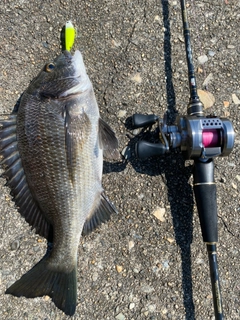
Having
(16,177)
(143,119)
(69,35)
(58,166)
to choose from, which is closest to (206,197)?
(143,119)

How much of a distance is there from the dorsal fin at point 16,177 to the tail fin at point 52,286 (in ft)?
0.76

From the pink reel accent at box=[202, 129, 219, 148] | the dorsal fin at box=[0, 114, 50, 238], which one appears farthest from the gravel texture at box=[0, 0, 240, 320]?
the pink reel accent at box=[202, 129, 219, 148]

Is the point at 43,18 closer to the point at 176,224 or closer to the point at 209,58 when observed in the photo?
the point at 209,58

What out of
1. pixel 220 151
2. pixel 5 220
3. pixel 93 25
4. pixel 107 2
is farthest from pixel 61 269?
pixel 107 2

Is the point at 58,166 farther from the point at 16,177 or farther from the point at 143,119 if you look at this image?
the point at 143,119

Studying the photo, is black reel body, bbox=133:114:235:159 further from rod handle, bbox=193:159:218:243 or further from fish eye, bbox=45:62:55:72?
fish eye, bbox=45:62:55:72

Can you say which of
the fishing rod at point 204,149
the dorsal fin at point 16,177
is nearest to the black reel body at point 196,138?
the fishing rod at point 204,149

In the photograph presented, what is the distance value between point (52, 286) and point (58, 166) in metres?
0.70

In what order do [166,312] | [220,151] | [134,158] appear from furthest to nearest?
[134,158], [166,312], [220,151]

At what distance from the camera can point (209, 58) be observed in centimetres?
242

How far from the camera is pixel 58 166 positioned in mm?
1881

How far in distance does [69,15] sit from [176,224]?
1.68m

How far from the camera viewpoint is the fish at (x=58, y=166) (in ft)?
6.21

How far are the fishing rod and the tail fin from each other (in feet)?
2.65
